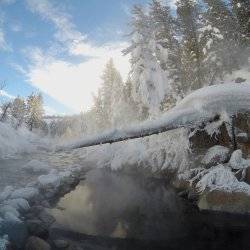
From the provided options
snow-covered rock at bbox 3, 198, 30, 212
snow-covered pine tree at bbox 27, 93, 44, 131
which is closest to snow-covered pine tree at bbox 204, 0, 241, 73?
snow-covered rock at bbox 3, 198, 30, 212

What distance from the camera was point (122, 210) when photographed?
14.5m

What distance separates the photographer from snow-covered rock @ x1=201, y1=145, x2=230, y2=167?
15727mm

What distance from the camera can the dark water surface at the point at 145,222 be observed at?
35.4 ft

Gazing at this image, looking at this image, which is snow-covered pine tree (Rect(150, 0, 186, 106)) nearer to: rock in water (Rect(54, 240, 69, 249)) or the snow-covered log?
the snow-covered log

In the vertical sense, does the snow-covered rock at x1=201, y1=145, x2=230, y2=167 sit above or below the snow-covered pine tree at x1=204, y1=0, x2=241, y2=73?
below

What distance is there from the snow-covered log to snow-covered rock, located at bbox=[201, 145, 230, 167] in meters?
2.70

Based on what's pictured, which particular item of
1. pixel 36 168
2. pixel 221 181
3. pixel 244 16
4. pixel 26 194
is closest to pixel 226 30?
pixel 244 16

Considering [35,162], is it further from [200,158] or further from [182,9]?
[182,9]

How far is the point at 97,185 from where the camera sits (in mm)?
20172

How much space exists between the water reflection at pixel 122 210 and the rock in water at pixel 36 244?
1.96m

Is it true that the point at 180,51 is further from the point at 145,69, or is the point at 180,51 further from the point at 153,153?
the point at 153,153

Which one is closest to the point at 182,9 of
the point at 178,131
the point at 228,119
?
the point at 178,131

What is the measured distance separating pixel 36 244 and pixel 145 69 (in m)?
33.1

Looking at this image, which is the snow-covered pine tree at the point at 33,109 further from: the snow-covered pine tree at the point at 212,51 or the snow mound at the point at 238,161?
the snow mound at the point at 238,161
